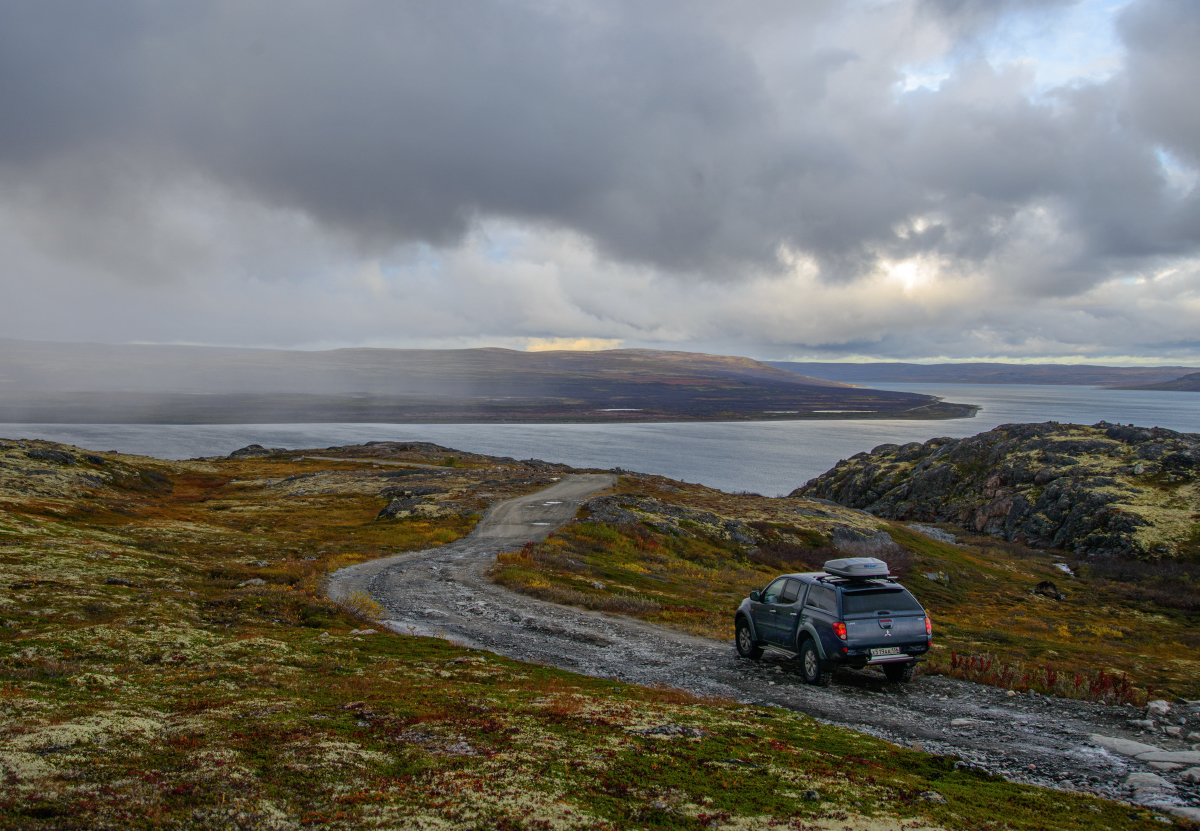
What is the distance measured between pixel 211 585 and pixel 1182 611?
57.3 m

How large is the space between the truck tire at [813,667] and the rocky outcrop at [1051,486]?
195 ft

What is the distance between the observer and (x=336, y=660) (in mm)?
16703

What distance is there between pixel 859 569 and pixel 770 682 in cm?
381

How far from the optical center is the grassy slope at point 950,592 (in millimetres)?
20406

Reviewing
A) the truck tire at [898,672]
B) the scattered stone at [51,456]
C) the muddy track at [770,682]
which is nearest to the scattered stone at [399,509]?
the muddy track at [770,682]

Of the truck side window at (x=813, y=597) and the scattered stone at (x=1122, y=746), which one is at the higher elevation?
the truck side window at (x=813, y=597)

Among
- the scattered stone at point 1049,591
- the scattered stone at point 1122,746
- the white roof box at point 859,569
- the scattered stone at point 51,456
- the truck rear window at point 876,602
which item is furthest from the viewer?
the scattered stone at point 51,456

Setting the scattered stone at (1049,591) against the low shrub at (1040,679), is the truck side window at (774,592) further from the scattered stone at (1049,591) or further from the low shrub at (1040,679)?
the scattered stone at (1049,591)

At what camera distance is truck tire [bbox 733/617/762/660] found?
63.3 feet

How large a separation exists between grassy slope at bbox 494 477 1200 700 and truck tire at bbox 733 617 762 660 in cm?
339

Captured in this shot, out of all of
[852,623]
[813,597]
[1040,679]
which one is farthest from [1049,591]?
[852,623]

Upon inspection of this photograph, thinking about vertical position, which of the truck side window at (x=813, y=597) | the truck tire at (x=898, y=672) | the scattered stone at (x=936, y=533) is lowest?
the scattered stone at (x=936, y=533)

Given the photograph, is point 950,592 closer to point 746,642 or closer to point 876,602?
point 746,642

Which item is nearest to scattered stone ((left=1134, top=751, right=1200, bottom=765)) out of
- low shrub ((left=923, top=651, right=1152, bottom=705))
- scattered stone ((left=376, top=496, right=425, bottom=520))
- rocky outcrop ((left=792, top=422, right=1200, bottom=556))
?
low shrub ((left=923, top=651, right=1152, bottom=705))
